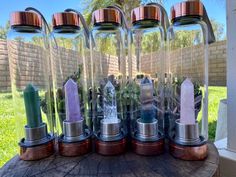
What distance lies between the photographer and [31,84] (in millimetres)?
613

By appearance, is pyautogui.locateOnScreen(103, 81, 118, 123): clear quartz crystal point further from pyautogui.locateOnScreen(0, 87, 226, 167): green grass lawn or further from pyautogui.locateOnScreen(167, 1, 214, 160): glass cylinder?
pyautogui.locateOnScreen(0, 87, 226, 167): green grass lawn

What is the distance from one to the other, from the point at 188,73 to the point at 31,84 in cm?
46

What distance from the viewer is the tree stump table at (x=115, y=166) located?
487 millimetres

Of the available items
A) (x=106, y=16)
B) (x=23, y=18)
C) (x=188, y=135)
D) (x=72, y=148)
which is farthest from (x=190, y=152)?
(x=23, y=18)

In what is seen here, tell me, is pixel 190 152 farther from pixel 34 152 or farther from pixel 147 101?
pixel 34 152

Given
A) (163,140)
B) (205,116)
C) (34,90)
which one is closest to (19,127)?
(34,90)

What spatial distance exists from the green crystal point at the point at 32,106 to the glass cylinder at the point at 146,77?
0.27 metres

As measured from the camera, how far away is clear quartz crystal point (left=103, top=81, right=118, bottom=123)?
620 mm

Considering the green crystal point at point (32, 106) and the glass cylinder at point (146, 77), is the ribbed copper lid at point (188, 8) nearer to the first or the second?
the glass cylinder at point (146, 77)

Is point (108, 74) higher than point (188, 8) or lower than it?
lower

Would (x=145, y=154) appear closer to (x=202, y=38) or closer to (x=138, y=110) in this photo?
(x=138, y=110)

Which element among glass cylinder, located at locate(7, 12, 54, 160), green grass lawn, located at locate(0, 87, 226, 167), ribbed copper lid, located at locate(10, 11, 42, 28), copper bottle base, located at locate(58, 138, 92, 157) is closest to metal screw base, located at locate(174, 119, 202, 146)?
copper bottle base, located at locate(58, 138, 92, 157)

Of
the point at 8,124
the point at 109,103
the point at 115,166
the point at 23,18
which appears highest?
the point at 23,18

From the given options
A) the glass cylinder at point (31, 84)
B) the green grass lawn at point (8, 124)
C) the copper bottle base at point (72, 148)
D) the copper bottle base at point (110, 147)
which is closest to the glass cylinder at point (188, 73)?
the copper bottle base at point (110, 147)
